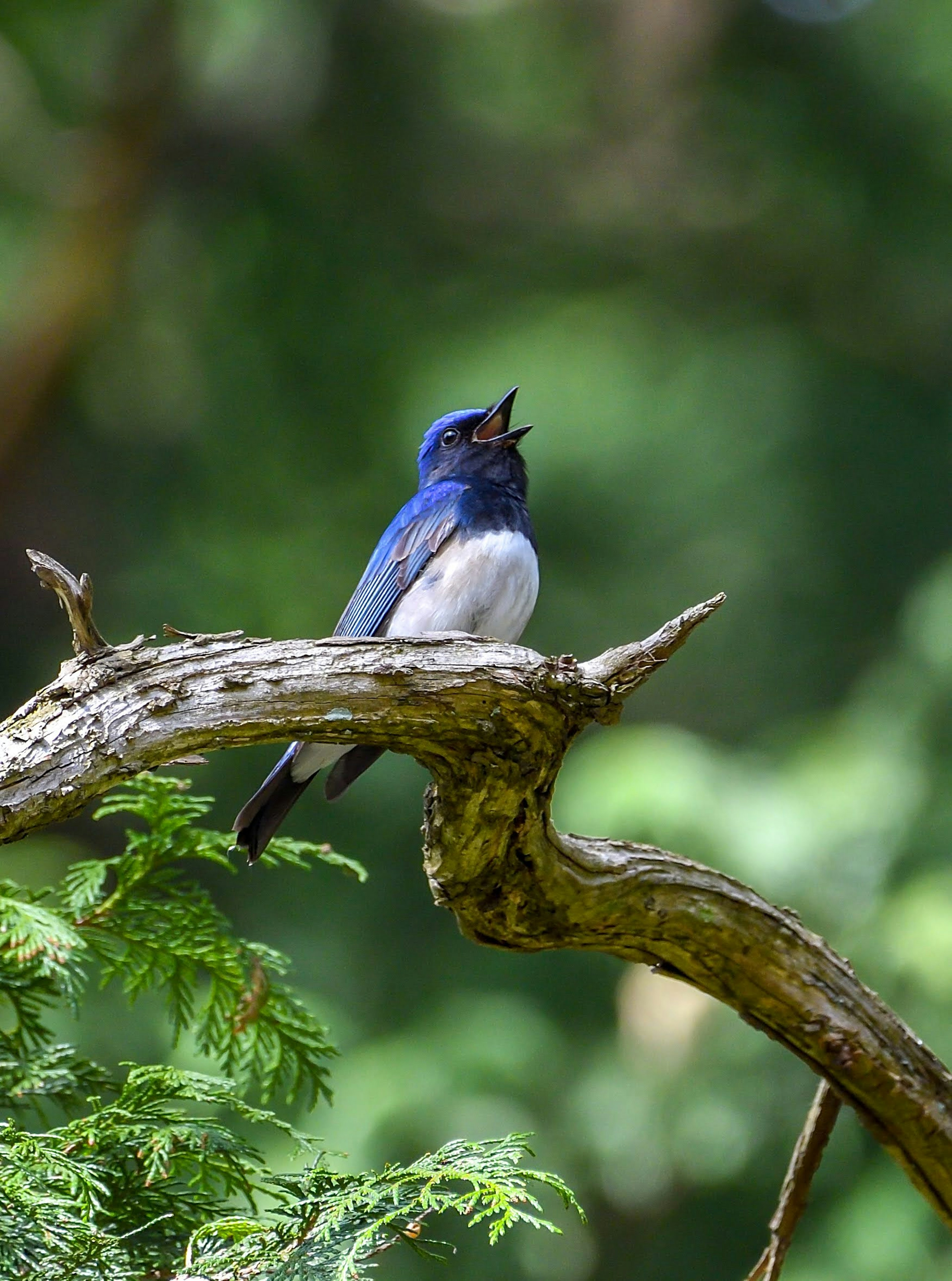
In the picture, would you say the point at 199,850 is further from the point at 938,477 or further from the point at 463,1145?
the point at 938,477

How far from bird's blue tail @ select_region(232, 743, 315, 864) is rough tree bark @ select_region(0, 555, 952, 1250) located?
480 millimetres

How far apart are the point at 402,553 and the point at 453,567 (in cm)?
25

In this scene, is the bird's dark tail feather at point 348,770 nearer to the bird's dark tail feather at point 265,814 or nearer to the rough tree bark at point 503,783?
the bird's dark tail feather at point 265,814

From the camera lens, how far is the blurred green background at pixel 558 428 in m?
5.91

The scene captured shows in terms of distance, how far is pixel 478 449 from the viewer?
12.7 feet

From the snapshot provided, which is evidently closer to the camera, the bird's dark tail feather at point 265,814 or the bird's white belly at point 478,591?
the bird's dark tail feather at point 265,814

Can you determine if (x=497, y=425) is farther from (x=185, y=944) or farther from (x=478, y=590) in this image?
(x=185, y=944)

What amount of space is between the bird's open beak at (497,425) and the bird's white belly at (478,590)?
473 mm

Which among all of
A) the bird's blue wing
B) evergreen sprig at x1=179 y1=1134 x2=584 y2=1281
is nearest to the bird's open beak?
the bird's blue wing

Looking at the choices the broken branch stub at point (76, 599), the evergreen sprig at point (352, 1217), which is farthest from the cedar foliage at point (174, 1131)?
the broken branch stub at point (76, 599)

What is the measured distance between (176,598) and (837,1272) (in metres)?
4.69

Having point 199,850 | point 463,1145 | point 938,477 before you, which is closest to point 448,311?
point 938,477

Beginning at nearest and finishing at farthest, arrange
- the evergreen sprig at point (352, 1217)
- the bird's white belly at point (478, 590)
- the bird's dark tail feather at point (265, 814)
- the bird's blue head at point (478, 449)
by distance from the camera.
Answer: the evergreen sprig at point (352, 1217) < the bird's dark tail feather at point (265, 814) < the bird's white belly at point (478, 590) < the bird's blue head at point (478, 449)

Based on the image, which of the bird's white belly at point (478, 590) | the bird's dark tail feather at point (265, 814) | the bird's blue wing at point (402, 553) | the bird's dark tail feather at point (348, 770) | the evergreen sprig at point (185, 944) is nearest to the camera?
the evergreen sprig at point (185, 944)
